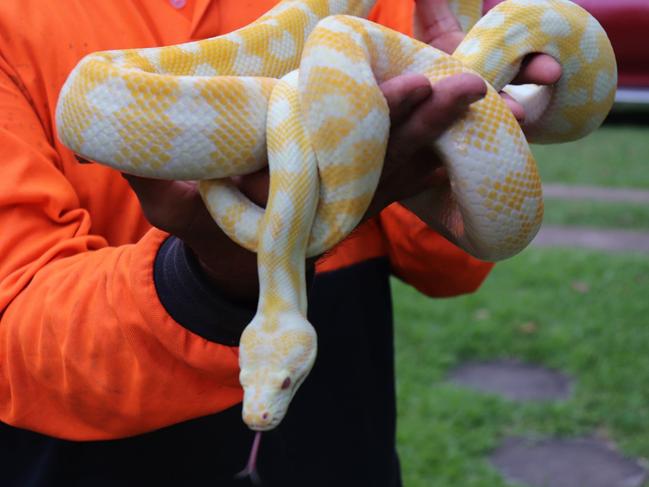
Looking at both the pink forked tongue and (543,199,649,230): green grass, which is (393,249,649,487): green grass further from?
the pink forked tongue

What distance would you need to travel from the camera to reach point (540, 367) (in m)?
4.81

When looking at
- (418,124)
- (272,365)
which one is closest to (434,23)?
(418,124)

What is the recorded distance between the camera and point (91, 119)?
5.02ft

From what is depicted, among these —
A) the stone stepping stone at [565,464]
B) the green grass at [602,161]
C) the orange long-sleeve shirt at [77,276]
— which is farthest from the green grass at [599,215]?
→ the orange long-sleeve shirt at [77,276]

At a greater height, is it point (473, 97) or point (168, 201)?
point (473, 97)

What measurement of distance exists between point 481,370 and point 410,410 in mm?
559

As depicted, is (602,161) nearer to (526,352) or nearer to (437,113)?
(526,352)

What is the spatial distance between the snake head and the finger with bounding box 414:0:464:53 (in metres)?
1.06

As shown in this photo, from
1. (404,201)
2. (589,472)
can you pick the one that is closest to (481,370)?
(589,472)

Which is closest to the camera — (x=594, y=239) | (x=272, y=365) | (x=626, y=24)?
(x=272, y=365)

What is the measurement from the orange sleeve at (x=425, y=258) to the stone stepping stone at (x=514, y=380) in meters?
2.13

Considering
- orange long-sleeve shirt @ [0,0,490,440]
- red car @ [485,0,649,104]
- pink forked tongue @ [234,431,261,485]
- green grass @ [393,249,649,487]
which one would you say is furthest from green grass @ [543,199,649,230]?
orange long-sleeve shirt @ [0,0,490,440]

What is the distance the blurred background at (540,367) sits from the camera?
13.2 ft

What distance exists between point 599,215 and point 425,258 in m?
5.44
